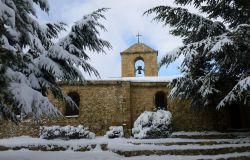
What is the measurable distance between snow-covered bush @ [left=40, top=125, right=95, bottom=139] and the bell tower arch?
24.3 feet

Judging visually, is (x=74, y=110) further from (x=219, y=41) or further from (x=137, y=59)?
(x=219, y=41)

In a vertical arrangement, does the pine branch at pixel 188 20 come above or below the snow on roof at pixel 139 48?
below

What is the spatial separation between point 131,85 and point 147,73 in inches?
160

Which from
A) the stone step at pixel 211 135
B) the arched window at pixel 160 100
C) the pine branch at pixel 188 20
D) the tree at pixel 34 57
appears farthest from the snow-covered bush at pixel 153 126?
the tree at pixel 34 57

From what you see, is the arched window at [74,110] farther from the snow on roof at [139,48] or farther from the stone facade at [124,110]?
the snow on roof at [139,48]

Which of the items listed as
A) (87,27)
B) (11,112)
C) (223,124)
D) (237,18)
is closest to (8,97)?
(11,112)

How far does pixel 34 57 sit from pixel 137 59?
1635 centimetres

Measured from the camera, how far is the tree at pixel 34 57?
5621mm

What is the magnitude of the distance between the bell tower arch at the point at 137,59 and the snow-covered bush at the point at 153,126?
634 centimetres

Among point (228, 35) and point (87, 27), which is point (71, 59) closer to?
point (87, 27)

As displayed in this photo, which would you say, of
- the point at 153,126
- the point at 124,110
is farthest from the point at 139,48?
the point at 153,126

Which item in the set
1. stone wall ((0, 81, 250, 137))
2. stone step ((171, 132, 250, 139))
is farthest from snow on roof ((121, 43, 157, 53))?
stone step ((171, 132, 250, 139))

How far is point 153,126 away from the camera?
1633cm

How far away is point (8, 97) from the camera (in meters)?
5.59
